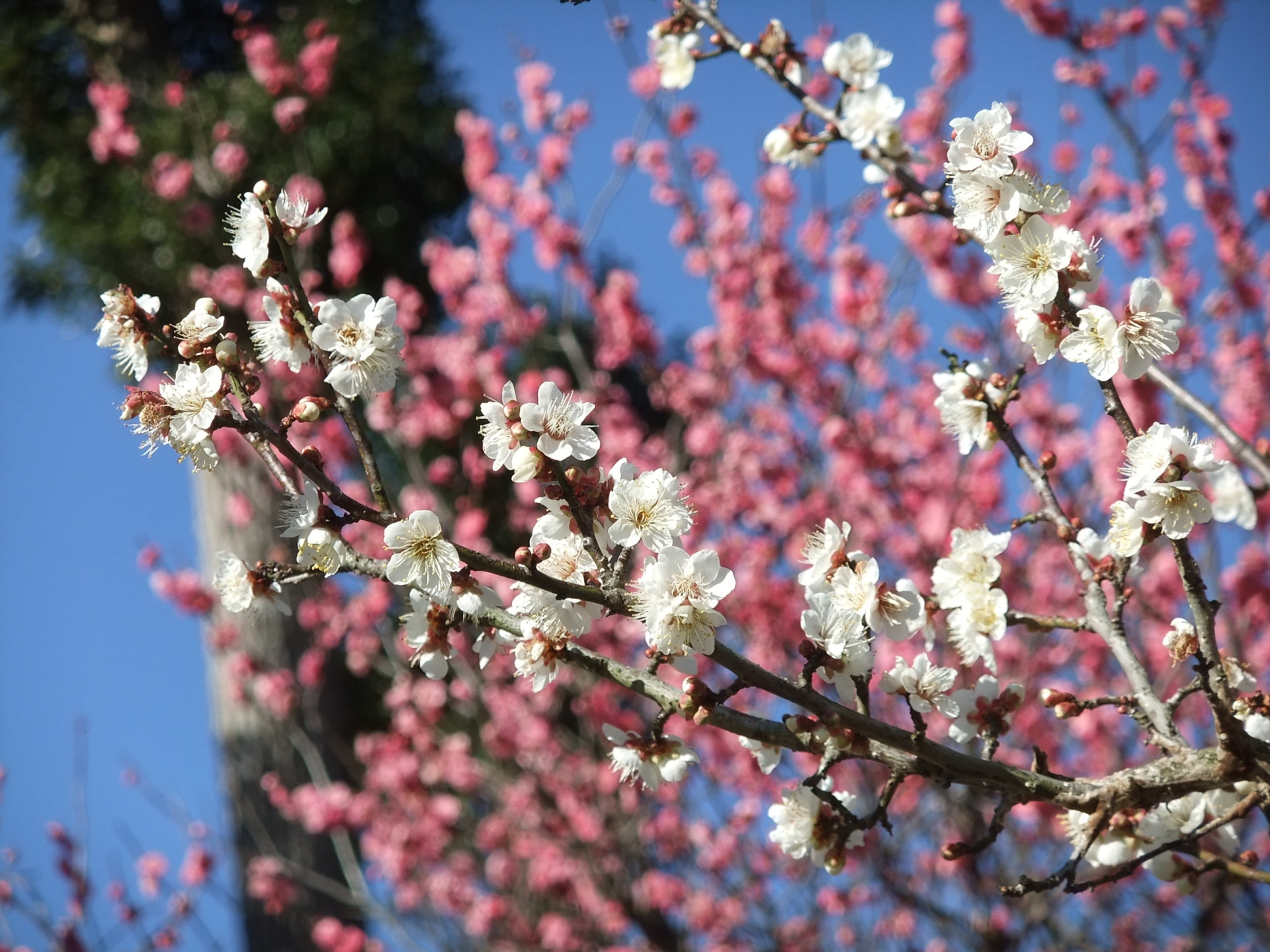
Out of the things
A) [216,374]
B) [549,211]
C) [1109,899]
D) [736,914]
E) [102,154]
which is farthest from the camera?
[102,154]

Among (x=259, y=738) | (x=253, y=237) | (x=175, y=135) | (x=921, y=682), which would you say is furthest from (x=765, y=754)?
(x=175, y=135)

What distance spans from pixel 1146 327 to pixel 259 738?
4.86 metres

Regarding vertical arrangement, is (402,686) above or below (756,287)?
below

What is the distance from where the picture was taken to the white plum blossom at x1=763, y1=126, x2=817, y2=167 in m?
2.09

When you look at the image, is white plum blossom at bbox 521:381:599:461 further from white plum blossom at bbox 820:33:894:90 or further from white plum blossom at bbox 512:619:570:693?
white plum blossom at bbox 820:33:894:90

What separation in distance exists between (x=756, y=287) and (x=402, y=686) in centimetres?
243

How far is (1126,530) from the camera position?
1290 mm

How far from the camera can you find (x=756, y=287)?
493 cm

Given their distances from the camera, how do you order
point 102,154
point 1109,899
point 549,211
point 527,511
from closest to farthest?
point 1109,899
point 549,211
point 527,511
point 102,154

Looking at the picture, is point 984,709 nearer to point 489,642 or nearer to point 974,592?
point 974,592

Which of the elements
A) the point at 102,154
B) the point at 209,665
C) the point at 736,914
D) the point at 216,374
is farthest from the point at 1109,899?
the point at 102,154

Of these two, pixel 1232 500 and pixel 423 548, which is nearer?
pixel 423 548

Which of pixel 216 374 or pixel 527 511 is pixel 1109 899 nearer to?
pixel 527 511

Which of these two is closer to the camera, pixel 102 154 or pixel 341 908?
pixel 341 908
